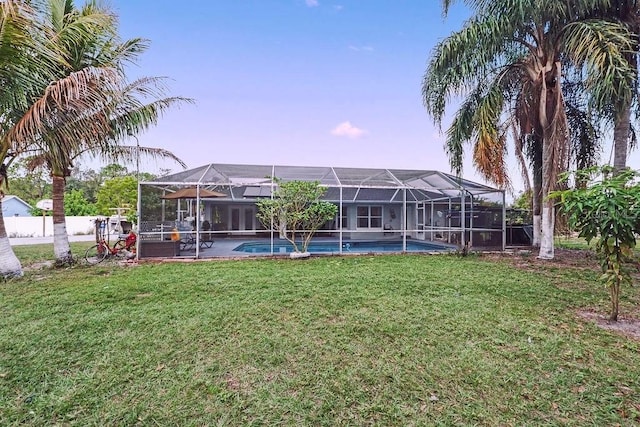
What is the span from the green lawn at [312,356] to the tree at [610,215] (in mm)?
897

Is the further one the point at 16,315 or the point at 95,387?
the point at 16,315

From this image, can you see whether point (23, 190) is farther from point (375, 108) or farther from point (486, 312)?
point (486, 312)

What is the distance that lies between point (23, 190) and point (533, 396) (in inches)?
1656

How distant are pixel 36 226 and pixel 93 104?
70.1 ft

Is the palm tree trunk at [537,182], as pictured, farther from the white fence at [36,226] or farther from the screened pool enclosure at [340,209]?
the white fence at [36,226]

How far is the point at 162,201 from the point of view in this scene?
10.8m

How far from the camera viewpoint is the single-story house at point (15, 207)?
2855 centimetres

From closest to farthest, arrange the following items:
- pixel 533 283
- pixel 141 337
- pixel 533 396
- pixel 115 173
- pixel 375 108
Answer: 1. pixel 533 396
2. pixel 141 337
3. pixel 533 283
4. pixel 375 108
5. pixel 115 173

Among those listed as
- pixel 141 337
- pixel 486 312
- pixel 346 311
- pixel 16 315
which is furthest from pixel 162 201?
pixel 486 312

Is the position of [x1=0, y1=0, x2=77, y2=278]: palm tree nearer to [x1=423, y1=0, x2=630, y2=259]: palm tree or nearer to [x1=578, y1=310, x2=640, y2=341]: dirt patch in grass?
[x1=423, y1=0, x2=630, y2=259]: palm tree

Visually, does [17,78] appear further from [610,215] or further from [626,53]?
[626,53]

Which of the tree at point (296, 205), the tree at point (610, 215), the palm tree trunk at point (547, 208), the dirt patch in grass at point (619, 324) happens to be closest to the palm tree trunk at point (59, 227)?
the tree at point (296, 205)

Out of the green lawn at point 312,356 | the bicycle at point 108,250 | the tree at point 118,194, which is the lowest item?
the green lawn at point 312,356

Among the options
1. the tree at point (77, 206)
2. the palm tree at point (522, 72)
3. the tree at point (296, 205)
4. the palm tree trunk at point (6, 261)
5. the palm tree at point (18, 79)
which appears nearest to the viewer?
the palm tree at point (18, 79)
